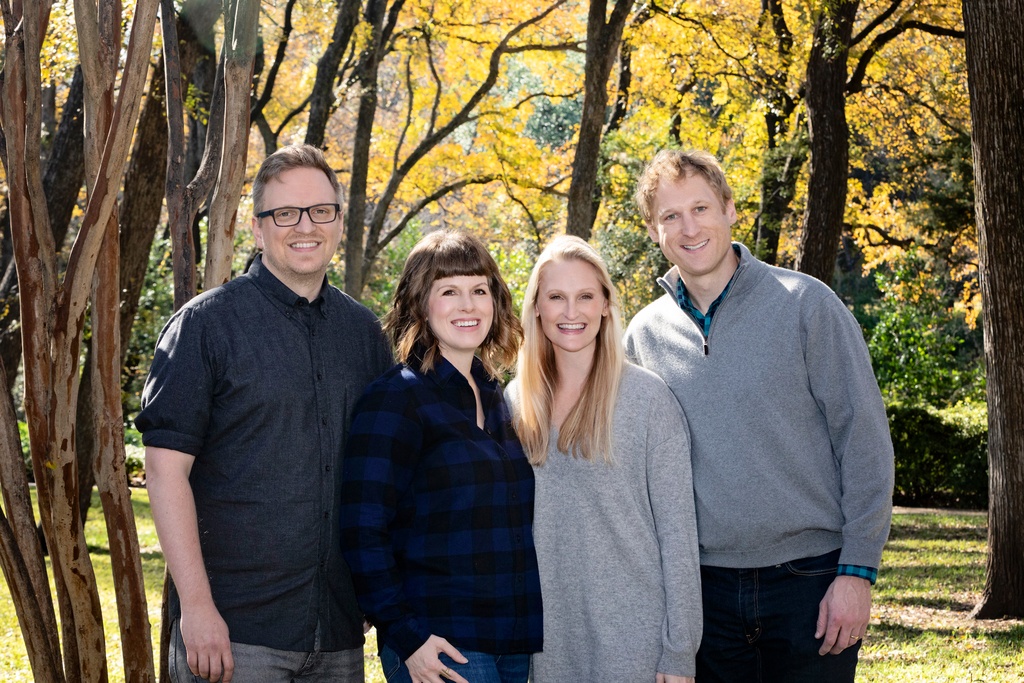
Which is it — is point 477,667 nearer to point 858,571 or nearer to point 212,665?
point 212,665

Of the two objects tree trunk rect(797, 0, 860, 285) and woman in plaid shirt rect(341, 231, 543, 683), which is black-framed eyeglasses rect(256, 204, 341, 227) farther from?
tree trunk rect(797, 0, 860, 285)

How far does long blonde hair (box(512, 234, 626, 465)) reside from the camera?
9.93 feet

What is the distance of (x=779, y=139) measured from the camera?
619 inches

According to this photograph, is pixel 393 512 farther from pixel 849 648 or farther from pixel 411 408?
pixel 849 648

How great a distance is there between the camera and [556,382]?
326cm

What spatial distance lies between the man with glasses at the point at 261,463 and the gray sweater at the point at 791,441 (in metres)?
1.17

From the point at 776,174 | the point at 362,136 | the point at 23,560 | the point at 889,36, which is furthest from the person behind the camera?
the point at 776,174

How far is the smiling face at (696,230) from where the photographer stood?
3.32 meters

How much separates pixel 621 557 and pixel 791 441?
0.66 m

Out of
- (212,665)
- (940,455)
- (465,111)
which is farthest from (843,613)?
(940,455)

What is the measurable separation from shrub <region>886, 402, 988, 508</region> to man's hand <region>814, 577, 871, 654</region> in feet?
43.3

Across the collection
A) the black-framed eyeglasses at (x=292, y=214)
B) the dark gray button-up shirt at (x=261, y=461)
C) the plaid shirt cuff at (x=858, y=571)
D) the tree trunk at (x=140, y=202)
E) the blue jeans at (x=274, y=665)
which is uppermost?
the tree trunk at (x=140, y=202)

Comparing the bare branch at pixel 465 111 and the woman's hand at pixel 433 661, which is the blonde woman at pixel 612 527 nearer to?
the woman's hand at pixel 433 661

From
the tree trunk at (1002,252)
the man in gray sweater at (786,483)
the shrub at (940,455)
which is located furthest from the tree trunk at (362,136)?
the man in gray sweater at (786,483)
